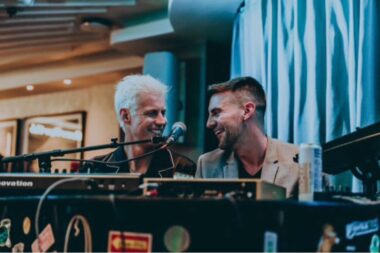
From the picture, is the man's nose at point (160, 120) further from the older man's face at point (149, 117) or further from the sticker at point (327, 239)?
the sticker at point (327, 239)

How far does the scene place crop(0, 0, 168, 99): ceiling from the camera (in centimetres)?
459

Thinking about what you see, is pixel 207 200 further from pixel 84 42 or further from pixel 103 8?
pixel 84 42

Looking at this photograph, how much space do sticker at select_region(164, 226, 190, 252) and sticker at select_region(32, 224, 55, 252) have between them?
308mm

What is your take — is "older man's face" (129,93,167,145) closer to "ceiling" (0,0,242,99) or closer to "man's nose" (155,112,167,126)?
"man's nose" (155,112,167,126)

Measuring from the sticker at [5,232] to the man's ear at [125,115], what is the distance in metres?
1.12

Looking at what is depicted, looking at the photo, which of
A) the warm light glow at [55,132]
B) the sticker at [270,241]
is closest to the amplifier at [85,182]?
the sticker at [270,241]

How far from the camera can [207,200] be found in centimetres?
106

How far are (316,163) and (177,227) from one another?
1.30 feet

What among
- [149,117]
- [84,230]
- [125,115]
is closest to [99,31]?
[125,115]

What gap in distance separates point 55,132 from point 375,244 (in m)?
5.86

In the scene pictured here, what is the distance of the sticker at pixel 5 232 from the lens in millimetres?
1391

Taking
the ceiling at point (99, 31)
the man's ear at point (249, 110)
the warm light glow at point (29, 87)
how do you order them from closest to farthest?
1. the man's ear at point (249, 110)
2. the ceiling at point (99, 31)
3. the warm light glow at point (29, 87)

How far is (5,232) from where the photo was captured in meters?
1.40

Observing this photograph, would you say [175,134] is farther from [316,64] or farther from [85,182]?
[316,64]
